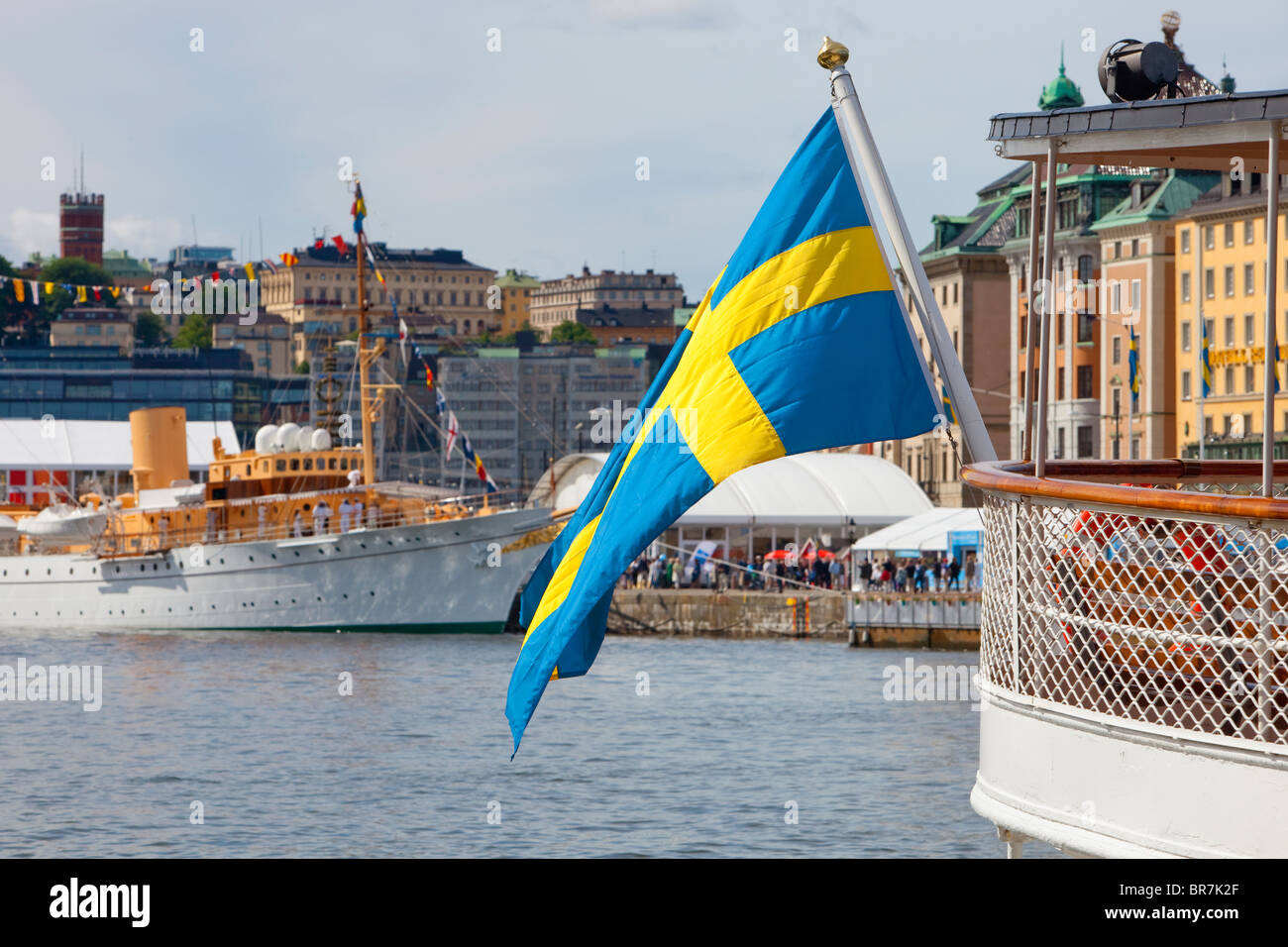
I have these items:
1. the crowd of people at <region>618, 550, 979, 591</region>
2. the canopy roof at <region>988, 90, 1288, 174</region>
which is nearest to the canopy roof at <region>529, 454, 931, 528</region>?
the crowd of people at <region>618, 550, 979, 591</region>

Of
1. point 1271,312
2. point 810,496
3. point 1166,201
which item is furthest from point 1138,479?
point 1166,201

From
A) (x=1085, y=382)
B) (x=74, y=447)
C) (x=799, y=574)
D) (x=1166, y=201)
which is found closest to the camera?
(x=799, y=574)

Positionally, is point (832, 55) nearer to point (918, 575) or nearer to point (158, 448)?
point (918, 575)

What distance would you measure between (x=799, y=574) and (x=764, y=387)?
53.4 metres

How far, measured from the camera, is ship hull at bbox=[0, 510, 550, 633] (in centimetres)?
6500

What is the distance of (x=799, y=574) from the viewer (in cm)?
6456

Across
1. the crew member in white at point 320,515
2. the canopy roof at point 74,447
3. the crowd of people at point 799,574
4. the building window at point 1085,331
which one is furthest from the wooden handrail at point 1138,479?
the canopy roof at point 74,447

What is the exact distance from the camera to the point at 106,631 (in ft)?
219

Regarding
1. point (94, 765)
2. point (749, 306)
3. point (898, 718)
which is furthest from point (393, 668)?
point (749, 306)

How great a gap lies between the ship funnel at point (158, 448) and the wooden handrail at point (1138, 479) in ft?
203

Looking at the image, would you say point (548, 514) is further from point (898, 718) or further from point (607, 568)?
point (607, 568)

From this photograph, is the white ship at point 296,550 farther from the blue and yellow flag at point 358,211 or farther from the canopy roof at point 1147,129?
the canopy roof at point 1147,129

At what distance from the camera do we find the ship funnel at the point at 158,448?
237 feet
